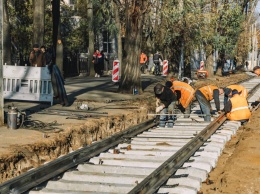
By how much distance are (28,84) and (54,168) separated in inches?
346

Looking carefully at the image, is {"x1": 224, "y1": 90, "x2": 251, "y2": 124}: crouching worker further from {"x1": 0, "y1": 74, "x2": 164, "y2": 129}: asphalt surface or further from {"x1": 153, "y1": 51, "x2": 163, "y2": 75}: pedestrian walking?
{"x1": 153, "y1": 51, "x2": 163, "y2": 75}: pedestrian walking

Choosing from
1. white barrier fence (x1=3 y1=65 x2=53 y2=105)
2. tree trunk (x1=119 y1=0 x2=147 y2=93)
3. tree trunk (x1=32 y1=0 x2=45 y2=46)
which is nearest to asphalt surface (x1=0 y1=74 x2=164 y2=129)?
white barrier fence (x1=3 y1=65 x2=53 y2=105)

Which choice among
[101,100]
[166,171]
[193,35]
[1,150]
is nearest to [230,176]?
[166,171]

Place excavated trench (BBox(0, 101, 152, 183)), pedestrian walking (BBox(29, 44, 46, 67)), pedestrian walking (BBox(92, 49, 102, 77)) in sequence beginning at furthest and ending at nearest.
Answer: pedestrian walking (BBox(92, 49, 102, 77)), pedestrian walking (BBox(29, 44, 46, 67)), excavated trench (BBox(0, 101, 152, 183))

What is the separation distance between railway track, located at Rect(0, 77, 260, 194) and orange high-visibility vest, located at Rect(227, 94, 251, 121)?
1861 millimetres

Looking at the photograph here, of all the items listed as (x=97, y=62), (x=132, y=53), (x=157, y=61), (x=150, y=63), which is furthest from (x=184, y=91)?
(x=150, y=63)

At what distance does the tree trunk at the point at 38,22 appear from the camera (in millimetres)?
22016

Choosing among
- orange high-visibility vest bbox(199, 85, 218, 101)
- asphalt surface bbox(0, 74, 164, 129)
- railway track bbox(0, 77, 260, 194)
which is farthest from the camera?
orange high-visibility vest bbox(199, 85, 218, 101)

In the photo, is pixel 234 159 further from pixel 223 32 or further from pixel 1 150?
pixel 223 32

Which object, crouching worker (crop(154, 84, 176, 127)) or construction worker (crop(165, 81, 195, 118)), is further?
construction worker (crop(165, 81, 195, 118))

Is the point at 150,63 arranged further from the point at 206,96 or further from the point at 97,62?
the point at 206,96

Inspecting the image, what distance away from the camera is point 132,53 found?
2214 centimetres

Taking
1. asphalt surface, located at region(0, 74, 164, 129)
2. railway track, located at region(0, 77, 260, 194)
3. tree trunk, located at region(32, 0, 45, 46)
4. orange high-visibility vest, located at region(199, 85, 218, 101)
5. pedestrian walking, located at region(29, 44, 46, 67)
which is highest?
tree trunk, located at region(32, 0, 45, 46)

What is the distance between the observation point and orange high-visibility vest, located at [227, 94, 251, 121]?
15.6 meters
